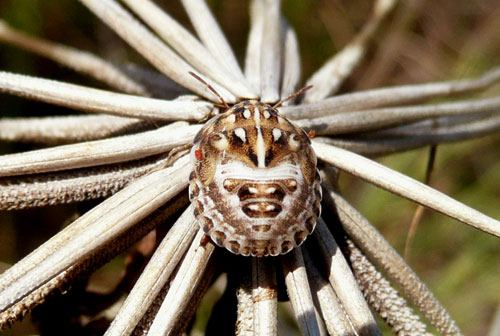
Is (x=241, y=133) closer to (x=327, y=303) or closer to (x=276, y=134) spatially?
(x=276, y=134)

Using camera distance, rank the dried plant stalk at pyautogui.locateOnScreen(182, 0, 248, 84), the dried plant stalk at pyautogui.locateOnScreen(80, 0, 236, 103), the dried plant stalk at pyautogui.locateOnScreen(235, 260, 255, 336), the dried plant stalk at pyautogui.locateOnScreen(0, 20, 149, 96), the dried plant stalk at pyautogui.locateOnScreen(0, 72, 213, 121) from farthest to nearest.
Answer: the dried plant stalk at pyautogui.locateOnScreen(0, 20, 149, 96) → the dried plant stalk at pyautogui.locateOnScreen(182, 0, 248, 84) → the dried plant stalk at pyautogui.locateOnScreen(80, 0, 236, 103) → the dried plant stalk at pyautogui.locateOnScreen(0, 72, 213, 121) → the dried plant stalk at pyautogui.locateOnScreen(235, 260, 255, 336)

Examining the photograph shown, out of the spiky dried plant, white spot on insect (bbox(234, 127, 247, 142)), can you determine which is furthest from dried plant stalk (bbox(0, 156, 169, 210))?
white spot on insect (bbox(234, 127, 247, 142))

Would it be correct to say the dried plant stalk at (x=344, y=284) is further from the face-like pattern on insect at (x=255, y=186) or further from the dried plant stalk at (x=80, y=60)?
the dried plant stalk at (x=80, y=60)

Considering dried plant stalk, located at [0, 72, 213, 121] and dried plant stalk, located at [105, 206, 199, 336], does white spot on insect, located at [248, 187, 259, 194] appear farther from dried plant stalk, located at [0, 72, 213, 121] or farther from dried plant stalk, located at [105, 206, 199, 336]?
dried plant stalk, located at [0, 72, 213, 121]

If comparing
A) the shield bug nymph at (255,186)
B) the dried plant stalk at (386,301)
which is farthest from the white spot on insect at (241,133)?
the dried plant stalk at (386,301)

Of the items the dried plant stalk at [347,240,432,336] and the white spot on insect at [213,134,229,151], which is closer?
the white spot on insect at [213,134,229,151]

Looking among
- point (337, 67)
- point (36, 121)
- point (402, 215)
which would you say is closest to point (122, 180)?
point (36, 121)

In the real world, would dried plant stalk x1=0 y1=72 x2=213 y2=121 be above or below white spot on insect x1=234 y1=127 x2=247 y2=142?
above
